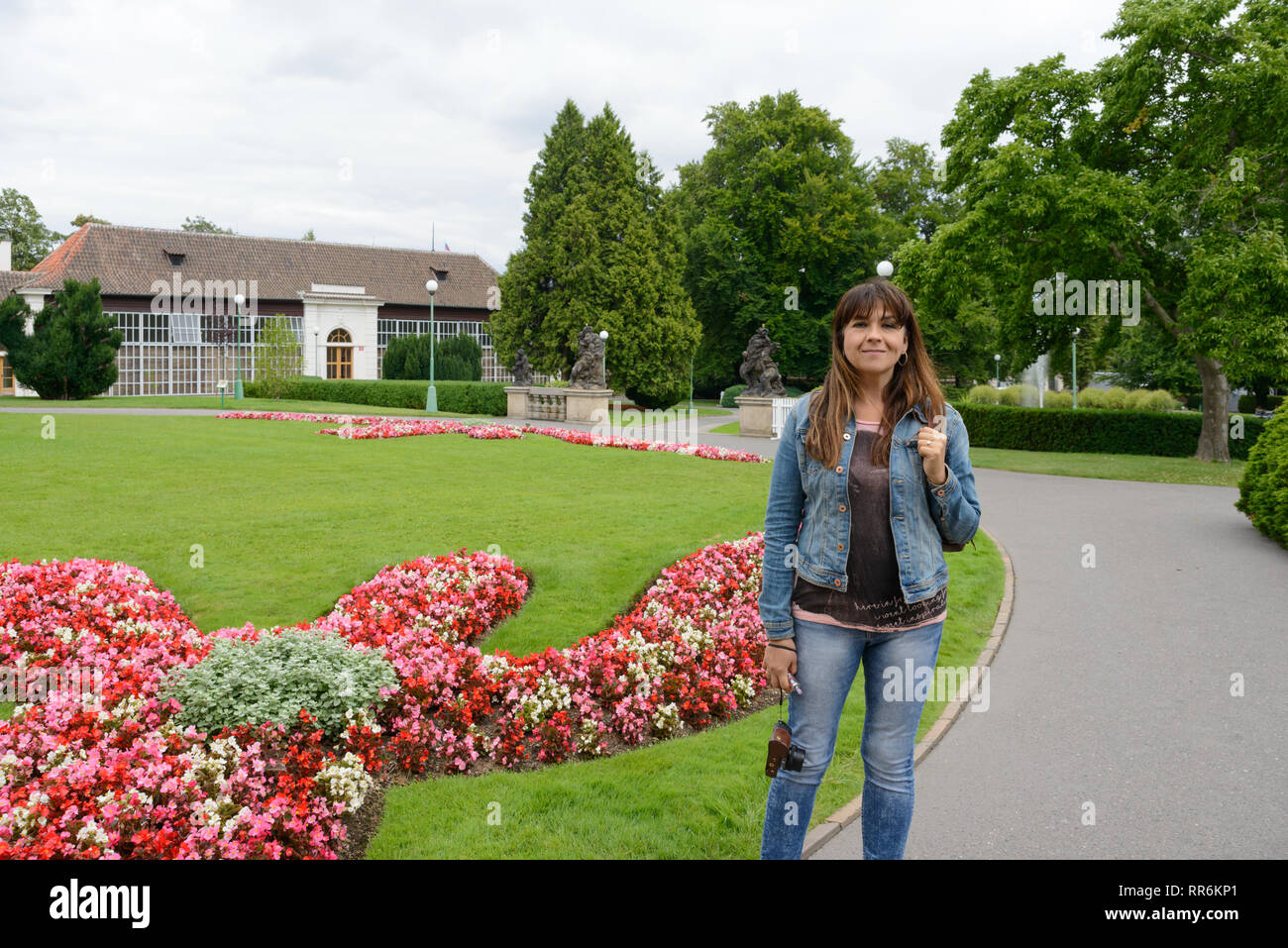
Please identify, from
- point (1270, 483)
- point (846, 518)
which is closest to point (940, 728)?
point (846, 518)

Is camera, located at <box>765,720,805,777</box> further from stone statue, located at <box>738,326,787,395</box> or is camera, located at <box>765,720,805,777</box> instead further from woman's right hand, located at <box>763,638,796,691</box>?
stone statue, located at <box>738,326,787,395</box>

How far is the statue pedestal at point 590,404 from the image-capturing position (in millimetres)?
30141

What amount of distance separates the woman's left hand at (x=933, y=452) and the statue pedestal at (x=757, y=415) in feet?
78.2

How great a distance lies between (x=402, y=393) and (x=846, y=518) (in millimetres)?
38214

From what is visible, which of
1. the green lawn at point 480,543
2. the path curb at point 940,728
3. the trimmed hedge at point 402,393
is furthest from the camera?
the trimmed hedge at point 402,393

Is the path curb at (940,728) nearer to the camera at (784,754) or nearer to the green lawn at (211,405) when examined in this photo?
the camera at (784,754)

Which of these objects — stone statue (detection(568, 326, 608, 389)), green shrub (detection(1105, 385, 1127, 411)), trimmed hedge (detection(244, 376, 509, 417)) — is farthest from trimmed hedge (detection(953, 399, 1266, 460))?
trimmed hedge (detection(244, 376, 509, 417))

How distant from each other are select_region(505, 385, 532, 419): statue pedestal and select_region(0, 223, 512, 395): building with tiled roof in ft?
78.5

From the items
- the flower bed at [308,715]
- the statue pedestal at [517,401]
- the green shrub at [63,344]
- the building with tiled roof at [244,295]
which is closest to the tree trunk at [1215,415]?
the flower bed at [308,715]

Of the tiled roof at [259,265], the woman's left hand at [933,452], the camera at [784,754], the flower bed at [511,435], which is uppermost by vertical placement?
the tiled roof at [259,265]

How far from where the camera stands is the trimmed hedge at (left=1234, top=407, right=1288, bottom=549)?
11.8 m

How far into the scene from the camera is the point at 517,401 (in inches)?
1356
